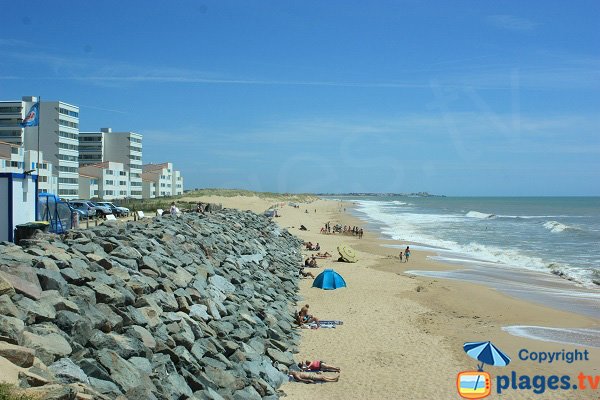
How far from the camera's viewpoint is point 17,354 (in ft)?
20.5

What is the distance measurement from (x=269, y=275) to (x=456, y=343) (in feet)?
25.7

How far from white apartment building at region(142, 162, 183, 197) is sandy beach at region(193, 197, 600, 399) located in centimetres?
8563

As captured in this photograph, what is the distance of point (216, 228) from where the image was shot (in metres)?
23.6

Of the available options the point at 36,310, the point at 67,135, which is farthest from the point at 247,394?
the point at 67,135

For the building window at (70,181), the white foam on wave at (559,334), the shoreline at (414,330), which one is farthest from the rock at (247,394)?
the building window at (70,181)

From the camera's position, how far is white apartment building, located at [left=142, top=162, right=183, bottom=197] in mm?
105750

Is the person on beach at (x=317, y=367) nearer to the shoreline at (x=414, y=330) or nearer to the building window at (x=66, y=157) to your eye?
the shoreline at (x=414, y=330)

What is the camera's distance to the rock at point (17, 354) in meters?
6.19

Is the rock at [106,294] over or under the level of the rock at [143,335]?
over

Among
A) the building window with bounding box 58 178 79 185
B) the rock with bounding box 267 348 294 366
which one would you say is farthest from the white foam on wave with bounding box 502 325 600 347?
the building window with bounding box 58 178 79 185

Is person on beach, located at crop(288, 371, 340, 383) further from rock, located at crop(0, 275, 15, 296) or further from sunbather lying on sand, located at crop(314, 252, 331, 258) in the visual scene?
sunbather lying on sand, located at crop(314, 252, 331, 258)

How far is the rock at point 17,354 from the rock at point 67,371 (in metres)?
0.34

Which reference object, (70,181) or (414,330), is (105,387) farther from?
(70,181)

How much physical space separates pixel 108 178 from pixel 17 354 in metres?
82.3
